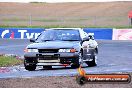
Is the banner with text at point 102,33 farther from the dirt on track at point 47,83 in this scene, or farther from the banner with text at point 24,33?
the dirt on track at point 47,83

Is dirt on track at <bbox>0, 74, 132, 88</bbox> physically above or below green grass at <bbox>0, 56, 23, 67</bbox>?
above

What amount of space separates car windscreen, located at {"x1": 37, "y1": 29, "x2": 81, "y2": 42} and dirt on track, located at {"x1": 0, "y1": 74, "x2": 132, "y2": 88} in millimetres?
4527

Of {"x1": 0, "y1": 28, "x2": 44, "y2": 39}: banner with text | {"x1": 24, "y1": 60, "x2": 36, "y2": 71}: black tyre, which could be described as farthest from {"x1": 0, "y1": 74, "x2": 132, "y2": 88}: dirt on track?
{"x1": 0, "y1": 28, "x2": 44, "y2": 39}: banner with text

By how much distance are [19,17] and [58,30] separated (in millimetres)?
54254

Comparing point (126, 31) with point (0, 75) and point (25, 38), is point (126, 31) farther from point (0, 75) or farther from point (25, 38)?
point (0, 75)

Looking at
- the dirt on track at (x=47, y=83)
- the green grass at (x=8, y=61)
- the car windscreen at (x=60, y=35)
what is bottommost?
the green grass at (x=8, y=61)

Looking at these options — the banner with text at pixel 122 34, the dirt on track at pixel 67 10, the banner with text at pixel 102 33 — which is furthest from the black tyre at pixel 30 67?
the dirt on track at pixel 67 10

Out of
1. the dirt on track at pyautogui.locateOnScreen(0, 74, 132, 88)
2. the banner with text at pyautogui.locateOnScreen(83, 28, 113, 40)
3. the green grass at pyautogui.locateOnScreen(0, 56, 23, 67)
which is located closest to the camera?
the dirt on track at pyautogui.locateOnScreen(0, 74, 132, 88)

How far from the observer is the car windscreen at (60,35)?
1936cm

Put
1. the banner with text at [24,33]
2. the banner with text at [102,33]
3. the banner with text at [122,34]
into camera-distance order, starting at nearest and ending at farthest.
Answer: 1. the banner with text at [122,34]
2. the banner with text at [102,33]
3. the banner with text at [24,33]

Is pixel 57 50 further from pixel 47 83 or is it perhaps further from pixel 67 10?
pixel 67 10

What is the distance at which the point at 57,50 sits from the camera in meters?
18.0

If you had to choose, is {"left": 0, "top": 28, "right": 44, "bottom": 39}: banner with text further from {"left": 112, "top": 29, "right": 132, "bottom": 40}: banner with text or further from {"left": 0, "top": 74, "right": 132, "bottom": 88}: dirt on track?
{"left": 0, "top": 74, "right": 132, "bottom": 88}: dirt on track

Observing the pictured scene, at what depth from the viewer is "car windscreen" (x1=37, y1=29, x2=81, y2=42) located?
19359 millimetres
